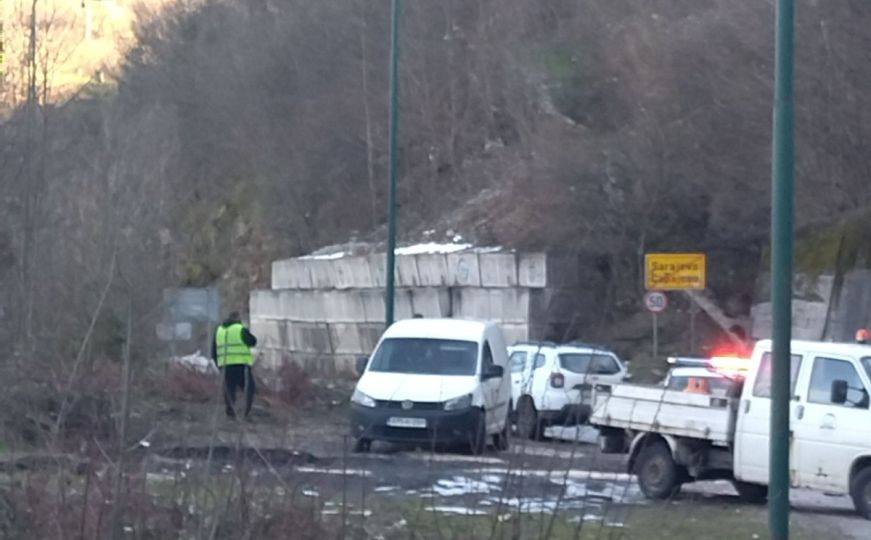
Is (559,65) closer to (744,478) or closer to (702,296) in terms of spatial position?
(702,296)

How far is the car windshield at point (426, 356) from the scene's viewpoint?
22047mm

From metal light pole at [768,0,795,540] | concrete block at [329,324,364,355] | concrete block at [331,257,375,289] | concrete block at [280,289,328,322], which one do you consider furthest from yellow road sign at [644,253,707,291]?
metal light pole at [768,0,795,540]

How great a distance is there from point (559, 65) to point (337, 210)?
10759mm

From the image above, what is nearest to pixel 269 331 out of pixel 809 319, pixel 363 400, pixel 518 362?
pixel 809 319

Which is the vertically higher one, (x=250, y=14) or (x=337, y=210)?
(x=250, y=14)

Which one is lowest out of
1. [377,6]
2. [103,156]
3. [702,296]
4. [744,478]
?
[744,478]

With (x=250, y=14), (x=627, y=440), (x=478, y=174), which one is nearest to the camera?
(x=627, y=440)

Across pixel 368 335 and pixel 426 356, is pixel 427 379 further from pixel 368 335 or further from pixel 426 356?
pixel 368 335

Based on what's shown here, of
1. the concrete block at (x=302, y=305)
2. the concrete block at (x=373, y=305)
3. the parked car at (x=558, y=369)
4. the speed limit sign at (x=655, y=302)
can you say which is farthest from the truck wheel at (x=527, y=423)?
the concrete block at (x=302, y=305)

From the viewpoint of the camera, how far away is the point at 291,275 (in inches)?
1897

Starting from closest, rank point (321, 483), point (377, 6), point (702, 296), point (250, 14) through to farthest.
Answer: point (321, 483), point (702, 296), point (377, 6), point (250, 14)

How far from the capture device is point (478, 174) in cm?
4931

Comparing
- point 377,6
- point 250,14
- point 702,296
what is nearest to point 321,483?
point 702,296

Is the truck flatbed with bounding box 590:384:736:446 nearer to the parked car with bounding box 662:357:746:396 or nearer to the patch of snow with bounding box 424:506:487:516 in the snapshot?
the parked car with bounding box 662:357:746:396
